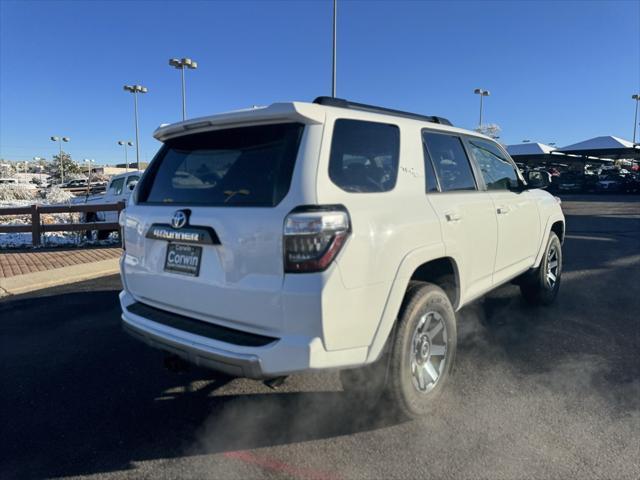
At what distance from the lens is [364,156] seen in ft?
Result: 9.18

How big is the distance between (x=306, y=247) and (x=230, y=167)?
2.49ft

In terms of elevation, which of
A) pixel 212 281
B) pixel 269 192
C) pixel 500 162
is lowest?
pixel 212 281

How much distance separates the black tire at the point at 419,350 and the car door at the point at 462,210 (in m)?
0.36

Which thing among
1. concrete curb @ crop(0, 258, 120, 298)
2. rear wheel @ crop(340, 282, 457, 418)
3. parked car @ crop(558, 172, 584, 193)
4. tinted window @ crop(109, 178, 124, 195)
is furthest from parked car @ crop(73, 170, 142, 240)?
parked car @ crop(558, 172, 584, 193)

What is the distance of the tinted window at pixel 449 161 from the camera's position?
11.1 feet

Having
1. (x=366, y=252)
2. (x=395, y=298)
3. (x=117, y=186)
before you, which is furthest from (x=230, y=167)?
(x=117, y=186)

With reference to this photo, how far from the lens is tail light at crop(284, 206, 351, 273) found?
92.0 inches

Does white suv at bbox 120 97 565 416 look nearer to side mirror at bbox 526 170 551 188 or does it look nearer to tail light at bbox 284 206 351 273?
tail light at bbox 284 206 351 273

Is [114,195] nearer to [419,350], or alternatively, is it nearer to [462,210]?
[462,210]

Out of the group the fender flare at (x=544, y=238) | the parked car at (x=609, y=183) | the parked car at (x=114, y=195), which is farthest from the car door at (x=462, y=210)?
the parked car at (x=609, y=183)

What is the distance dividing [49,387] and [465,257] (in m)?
3.31

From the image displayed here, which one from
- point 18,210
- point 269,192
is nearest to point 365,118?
point 269,192

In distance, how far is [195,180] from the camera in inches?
115

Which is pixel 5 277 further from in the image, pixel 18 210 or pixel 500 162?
pixel 500 162
